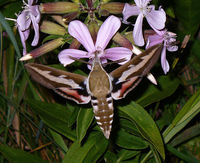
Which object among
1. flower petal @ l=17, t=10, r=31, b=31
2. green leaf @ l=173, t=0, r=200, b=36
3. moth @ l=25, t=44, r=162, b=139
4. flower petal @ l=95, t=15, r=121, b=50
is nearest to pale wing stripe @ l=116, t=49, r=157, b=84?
moth @ l=25, t=44, r=162, b=139

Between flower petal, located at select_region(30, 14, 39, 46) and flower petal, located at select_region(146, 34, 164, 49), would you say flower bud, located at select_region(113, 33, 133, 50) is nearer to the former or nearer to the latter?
flower petal, located at select_region(146, 34, 164, 49)

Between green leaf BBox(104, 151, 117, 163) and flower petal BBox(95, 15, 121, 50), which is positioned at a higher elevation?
flower petal BBox(95, 15, 121, 50)

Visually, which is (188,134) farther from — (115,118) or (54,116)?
(54,116)

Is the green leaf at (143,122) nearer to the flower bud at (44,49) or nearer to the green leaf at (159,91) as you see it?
the green leaf at (159,91)

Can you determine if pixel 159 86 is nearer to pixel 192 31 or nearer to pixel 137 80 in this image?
pixel 137 80

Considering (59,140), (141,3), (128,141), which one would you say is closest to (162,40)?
(141,3)

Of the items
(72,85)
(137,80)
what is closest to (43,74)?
(72,85)
